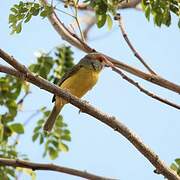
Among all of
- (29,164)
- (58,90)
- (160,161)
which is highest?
(58,90)

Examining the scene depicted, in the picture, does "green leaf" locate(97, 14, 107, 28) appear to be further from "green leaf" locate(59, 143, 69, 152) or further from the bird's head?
"green leaf" locate(59, 143, 69, 152)

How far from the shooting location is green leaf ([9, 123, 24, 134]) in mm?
4648

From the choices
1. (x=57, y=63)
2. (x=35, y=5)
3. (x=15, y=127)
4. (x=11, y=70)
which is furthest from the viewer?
(x=57, y=63)

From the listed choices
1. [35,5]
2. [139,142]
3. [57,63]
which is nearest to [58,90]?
[139,142]

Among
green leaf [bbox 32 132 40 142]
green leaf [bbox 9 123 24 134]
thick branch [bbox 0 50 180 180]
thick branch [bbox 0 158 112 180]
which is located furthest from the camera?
green leaf [bbox 32 132 40 142]

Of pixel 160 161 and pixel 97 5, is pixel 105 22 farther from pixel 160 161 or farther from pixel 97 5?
pixel 160 161

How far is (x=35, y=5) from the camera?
12.1 feet

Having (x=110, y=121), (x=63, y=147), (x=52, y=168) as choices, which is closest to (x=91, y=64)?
(x=63, y=147)

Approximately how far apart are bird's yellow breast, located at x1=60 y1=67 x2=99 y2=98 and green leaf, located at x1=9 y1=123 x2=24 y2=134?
3.01 feet

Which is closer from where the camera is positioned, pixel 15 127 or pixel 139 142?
pixel 139 142

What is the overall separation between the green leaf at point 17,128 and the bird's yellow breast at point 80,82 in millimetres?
917

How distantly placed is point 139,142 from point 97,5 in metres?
1.16

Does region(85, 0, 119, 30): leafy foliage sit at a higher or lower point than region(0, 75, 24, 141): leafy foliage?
higher

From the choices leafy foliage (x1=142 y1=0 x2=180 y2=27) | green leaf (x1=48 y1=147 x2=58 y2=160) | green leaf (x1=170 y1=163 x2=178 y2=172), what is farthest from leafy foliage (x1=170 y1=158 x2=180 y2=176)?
green leaf (x1=48 y1=147 x2=58 y2=160)
